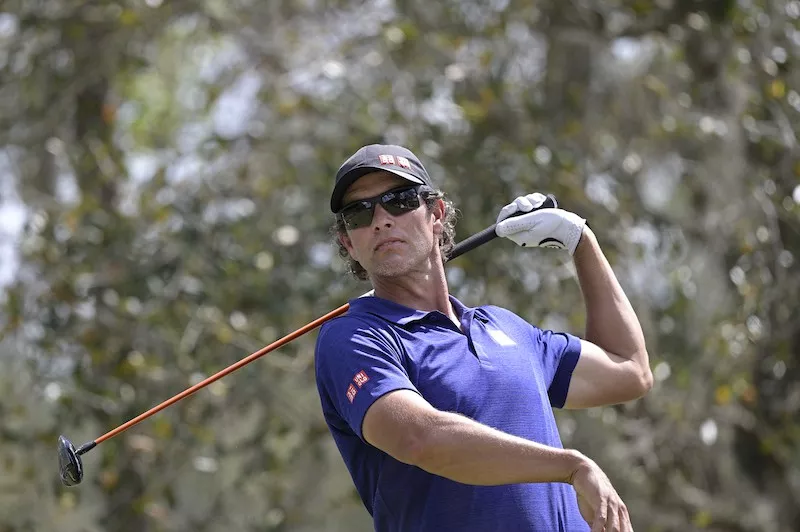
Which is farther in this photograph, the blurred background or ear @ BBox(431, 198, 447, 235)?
the blurred background

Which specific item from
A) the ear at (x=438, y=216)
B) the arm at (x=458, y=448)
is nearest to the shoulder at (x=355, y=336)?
the arm at (x=458, y=448)

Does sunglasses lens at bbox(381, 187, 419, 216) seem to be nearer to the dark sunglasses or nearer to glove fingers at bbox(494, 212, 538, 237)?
the dark sunglasses

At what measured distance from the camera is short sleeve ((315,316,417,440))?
298 centimetres

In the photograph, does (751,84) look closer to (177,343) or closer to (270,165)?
(270,165)

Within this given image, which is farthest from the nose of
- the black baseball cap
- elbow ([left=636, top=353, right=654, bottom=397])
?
elbow ([left=636, top=353, right=654, bottom=397])

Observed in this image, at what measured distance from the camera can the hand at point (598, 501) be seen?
2.68 meters

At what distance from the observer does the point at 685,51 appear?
9070 millimetres

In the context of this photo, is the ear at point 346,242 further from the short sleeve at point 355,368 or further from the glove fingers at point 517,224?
the glove fingers at point 517,224

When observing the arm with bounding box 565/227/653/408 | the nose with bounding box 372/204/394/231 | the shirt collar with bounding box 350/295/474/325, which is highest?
the nose with bounding box 372/204/394/231

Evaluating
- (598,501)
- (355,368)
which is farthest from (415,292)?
(598,501)

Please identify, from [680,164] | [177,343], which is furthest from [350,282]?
[680,164]

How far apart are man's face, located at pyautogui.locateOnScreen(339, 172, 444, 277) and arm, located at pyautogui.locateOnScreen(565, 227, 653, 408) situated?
0.61 metres

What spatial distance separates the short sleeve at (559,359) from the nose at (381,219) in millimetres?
542

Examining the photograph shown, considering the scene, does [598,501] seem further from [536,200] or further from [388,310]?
[536,200]
